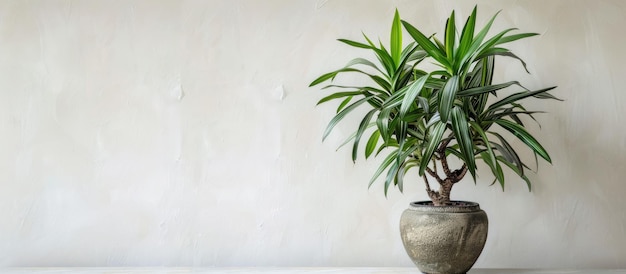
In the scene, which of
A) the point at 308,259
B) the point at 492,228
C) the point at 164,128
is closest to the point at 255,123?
the point at 164,128

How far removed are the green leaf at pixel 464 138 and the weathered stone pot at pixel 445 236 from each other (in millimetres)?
175

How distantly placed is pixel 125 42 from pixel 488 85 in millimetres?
1166

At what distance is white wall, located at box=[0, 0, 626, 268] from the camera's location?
1814 millimetres

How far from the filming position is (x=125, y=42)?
1.85 m

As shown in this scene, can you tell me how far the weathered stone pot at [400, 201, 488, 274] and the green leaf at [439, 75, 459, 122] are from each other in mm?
297

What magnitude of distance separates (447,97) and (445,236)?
372 millimetres

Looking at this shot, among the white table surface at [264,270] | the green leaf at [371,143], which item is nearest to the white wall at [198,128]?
the white table surface at [264,270]

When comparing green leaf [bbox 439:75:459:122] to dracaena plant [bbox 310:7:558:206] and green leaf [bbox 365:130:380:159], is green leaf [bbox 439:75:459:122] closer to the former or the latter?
dracaena plant [bbox 310:7:558:206]

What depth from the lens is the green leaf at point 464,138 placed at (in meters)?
1.32

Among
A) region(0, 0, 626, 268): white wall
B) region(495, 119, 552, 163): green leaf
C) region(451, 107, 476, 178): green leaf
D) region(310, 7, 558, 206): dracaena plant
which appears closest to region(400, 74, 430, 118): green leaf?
region(310, 7, 558, 206): dracaena plant

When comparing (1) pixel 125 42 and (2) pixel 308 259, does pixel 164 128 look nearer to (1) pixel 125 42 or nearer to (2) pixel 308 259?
(1) pixel 125 42

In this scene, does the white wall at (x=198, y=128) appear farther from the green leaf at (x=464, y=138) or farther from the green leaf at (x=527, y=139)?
the green leaf at (x=464, y=138)

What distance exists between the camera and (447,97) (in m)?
1.32

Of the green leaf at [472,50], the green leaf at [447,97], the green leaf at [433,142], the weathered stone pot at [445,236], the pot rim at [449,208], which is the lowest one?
the weathered stone pot at [445,236]
